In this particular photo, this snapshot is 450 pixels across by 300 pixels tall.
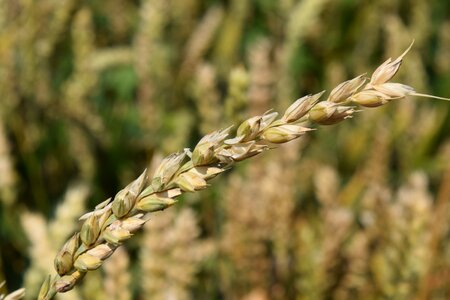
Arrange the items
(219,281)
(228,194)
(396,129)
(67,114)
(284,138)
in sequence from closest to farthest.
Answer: (284,138), (228,194), (219,281), (67,114), (396,129)

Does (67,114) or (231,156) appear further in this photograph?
(67,114)

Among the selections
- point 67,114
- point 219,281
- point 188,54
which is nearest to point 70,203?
point 219,281

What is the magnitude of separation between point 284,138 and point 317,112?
0.07ft

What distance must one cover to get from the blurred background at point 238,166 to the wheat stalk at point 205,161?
0.39 meters

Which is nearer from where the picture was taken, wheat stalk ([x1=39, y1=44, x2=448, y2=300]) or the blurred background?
wheat stalk ([x1=39, y1=44, x2=448, y2=300])

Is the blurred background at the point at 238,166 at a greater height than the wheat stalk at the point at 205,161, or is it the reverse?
the wheat stalk at the point at 205,161

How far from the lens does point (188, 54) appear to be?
1725 mm

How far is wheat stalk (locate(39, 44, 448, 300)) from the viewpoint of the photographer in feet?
1.27

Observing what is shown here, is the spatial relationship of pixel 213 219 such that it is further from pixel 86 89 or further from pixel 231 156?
pixel 231 156

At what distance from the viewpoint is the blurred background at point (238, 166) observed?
0.93m

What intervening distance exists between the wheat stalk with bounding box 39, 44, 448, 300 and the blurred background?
392mm

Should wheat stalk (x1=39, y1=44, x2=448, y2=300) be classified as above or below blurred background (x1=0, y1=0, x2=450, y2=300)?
above

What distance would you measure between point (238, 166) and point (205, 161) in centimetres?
88

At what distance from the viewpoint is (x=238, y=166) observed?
4.17 feet
